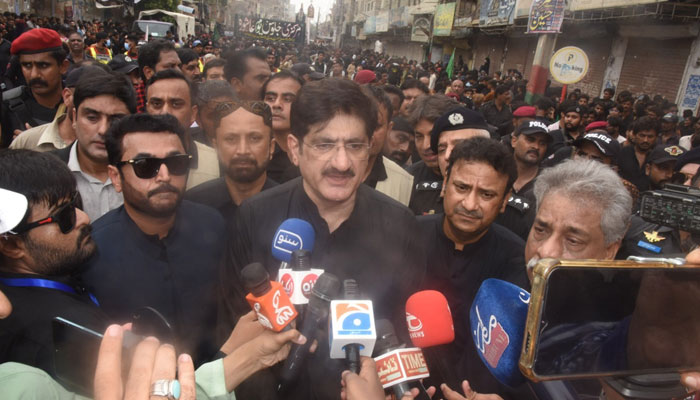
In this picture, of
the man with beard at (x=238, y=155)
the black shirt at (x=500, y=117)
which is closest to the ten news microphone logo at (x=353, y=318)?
the man with beard at (x=238, y=155)

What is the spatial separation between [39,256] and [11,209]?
219mm

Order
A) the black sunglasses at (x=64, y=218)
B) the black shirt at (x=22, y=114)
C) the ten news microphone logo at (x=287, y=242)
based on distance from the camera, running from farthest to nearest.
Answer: the black shirt at (x=22, y=114), the ten news microphone logo at (x=287, y=242), the black sunglasses at (x=64, y=218)

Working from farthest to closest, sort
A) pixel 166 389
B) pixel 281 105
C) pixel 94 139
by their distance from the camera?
1. pixel 281 105
2. pixel 94 139
3. pixel 166 389

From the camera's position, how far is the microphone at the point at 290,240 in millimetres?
1782

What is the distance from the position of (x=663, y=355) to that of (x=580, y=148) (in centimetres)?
375

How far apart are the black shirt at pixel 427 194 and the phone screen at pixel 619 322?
6.80 ft

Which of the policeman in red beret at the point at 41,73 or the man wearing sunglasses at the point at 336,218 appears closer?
the man wearing sunglasses at the point at 336,218

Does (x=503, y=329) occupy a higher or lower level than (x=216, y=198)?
higher

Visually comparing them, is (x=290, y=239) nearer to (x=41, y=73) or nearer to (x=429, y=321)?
(x=429, y=321)

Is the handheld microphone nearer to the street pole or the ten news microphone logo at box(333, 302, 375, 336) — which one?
the ten news microphone logo at box(333, 302, 375, 336)

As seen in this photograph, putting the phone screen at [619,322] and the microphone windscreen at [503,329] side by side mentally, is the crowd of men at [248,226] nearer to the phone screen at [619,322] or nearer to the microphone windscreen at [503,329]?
the microphone windscreen at [503,329]

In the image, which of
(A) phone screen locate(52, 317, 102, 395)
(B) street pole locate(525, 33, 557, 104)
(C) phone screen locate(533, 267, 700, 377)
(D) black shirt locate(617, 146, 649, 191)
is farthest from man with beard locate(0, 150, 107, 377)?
(B) street pole locate(525, 33, 557, 104)

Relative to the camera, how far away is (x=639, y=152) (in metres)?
6.02

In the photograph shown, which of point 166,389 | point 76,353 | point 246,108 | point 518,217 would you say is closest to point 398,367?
point 166,389
